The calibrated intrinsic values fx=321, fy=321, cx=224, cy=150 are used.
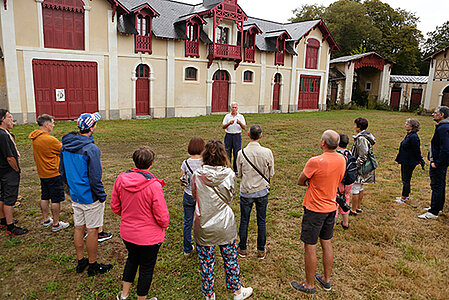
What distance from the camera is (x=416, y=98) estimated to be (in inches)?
1278

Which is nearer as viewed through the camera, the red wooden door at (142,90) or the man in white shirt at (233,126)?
the man in white shirt at (233,126)

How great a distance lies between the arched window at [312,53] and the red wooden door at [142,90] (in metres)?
14.8

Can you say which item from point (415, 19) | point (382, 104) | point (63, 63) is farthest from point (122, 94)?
point (415, 19)

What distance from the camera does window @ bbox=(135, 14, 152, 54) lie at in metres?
18.6

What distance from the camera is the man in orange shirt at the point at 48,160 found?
483 cm

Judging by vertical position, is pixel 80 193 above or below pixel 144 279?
above

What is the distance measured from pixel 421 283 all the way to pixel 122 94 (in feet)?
58.4

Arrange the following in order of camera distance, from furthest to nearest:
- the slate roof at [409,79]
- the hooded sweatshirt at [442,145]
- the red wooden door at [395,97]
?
the red wooden door at [395,97], the slate roof at [409,79], the hooded sweatshirt at [442,145]

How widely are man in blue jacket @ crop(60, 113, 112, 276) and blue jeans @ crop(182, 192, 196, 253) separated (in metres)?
1.07

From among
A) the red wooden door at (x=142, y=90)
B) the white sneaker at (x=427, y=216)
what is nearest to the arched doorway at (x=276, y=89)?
the red wooden door at (x=142, y=90)

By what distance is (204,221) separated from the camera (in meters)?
3.43

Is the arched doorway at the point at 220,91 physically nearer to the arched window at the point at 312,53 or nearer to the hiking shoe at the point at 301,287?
the arched window at the point at 312,53

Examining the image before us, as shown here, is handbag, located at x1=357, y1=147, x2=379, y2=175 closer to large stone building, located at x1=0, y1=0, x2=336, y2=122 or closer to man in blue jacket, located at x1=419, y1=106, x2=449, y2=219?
man in blue jacket, located at x1=419, y1=106, x2=449, y2=219

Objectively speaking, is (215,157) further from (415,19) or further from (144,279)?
(415,19)
